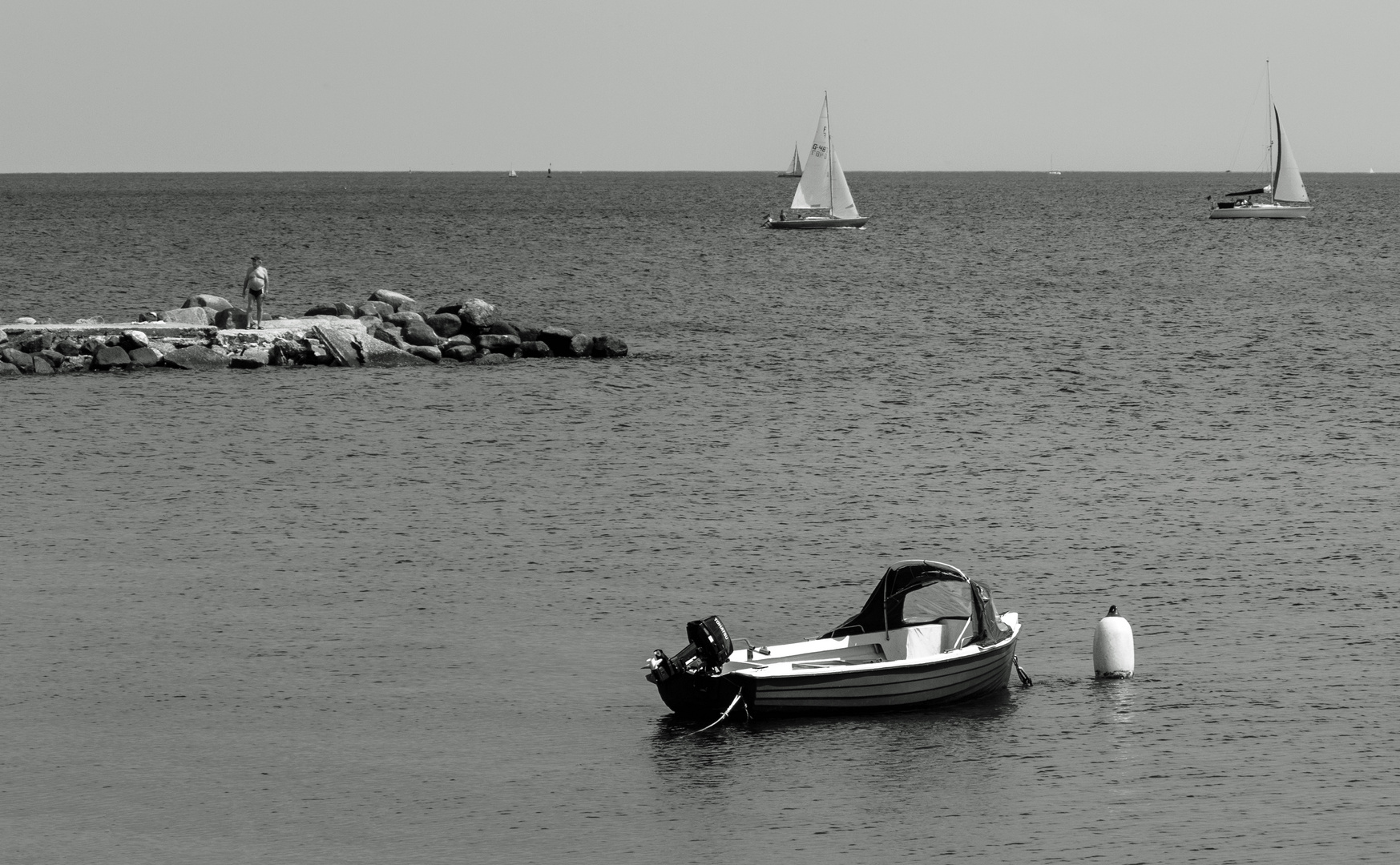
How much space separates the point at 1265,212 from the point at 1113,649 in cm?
13849

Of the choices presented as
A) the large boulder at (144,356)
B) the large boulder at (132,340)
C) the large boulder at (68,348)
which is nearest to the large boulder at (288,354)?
the large boulder at (144,356)

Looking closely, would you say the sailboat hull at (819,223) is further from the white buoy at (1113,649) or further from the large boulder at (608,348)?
the white buoy at (1113,649)

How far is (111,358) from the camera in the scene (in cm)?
4991

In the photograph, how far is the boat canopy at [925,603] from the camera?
22.0 m

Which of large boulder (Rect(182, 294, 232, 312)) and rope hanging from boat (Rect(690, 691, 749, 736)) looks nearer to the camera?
rope hanging from boat (Rect(690, 691, 749, 736))

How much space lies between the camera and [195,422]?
41.3 metres

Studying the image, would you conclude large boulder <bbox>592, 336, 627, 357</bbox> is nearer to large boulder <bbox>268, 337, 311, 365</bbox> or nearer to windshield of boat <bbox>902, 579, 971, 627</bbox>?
large boulder <bbox>268, 337, 311, 365</bbox>

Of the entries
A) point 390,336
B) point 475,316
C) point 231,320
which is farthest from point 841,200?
point 231,320

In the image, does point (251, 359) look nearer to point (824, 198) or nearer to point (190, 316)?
point (190, 316)

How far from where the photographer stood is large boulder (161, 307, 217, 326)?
53719 mm

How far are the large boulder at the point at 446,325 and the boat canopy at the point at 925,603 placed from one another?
123 feet

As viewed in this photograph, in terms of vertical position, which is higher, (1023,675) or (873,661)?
(873,661)
